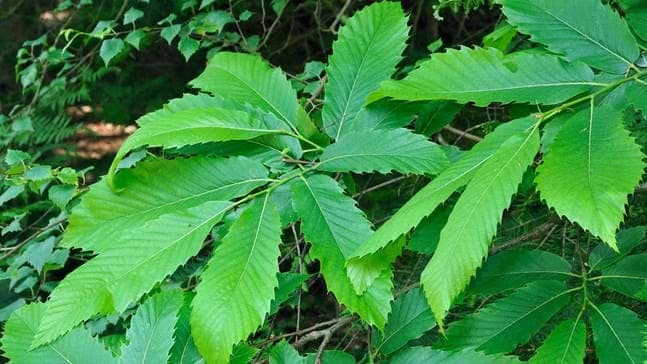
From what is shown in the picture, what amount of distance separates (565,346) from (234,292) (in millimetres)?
427

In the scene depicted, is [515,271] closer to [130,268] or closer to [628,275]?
[628,275]

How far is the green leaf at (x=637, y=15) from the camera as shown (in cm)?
80

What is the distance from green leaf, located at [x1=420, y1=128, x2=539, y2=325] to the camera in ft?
1.96

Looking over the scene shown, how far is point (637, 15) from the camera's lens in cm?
81

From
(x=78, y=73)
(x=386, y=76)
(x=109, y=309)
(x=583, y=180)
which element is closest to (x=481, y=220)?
(x=583, y=180)

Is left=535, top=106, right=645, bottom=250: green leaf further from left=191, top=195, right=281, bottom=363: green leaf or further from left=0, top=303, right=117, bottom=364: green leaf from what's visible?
left=0, top=303, right=117, bottom=364: green leaf

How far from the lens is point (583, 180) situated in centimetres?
59

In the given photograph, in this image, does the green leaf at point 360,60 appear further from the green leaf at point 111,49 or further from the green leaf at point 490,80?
the green leaf at point 111,49

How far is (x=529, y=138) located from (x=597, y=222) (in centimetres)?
15

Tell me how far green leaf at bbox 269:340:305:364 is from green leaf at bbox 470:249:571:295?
0.86 ft

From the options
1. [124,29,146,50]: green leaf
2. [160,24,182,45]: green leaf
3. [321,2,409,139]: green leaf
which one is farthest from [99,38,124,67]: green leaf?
[321,2,409,139]: green leaf

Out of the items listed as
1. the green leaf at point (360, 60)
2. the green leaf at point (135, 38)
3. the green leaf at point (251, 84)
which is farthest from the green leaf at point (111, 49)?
the green leaf at point (360, 60)

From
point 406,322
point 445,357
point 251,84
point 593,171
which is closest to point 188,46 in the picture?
point 251,84

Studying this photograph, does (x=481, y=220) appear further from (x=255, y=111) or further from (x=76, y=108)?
(x=76, y=108)
